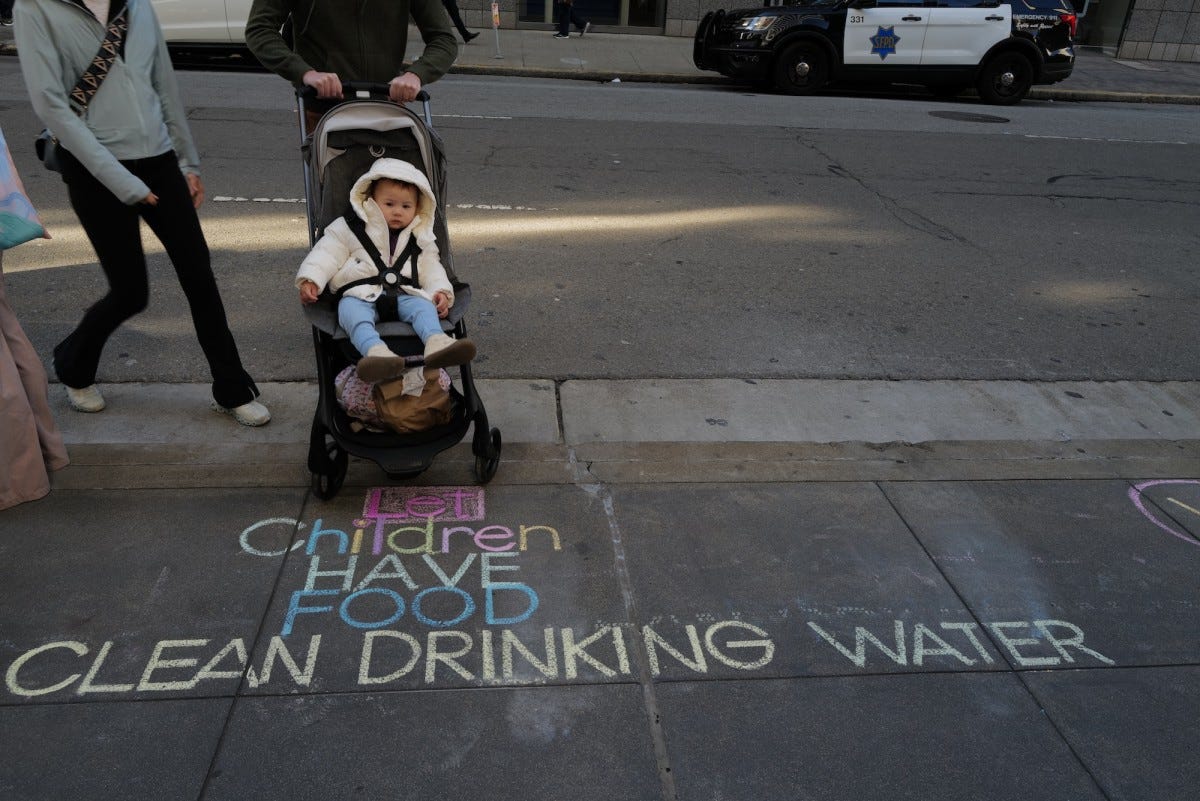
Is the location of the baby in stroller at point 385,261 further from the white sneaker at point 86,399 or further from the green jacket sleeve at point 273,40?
the white sneaker at point 86,399

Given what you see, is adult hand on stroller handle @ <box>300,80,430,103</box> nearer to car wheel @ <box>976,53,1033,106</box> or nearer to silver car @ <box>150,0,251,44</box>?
silver car @ <box>150,0,251,44</box>

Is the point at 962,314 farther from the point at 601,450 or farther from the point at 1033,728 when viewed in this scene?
the point at 1033,728

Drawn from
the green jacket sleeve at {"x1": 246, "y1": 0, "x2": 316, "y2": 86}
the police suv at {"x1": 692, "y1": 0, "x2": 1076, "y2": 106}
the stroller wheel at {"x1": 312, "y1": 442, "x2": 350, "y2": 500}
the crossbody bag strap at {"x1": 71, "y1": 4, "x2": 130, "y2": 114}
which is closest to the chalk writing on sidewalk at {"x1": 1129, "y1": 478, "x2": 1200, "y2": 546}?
the stroller wheel at {"x1": 312, "y1": 442, "x2": 350, "y2": 500}

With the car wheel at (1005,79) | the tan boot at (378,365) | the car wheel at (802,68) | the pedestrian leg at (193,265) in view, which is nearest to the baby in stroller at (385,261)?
the tan boot at (378,365)

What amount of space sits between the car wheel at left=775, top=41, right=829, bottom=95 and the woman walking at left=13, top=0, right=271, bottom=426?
38.6 ft

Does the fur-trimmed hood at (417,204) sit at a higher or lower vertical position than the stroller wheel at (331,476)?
higher

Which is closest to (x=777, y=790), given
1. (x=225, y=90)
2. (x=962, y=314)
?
(x=962, y=314)

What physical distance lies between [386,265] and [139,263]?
1.11m

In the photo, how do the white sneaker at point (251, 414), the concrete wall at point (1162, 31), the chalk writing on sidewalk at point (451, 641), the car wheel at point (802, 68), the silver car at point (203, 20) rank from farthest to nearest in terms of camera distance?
1. the concrete wall at point (1162, 31)
2. the car wheel at point (802, 68)
3. the silver car at point (203, 20)
4. the white sneaker at point (251, 414)
5. the chalk writing on sidewalk at point (451, 641)

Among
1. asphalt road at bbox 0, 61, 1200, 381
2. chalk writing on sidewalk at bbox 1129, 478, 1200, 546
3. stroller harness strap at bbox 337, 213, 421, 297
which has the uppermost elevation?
stroller harness strap at bbox 337, 213, 421, 297

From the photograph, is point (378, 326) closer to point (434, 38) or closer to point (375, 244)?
point (375, 244)

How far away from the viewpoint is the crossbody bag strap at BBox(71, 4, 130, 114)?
3.52 meters

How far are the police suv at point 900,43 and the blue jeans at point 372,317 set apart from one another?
38.9 ft

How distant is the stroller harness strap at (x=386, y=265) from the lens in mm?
3768
